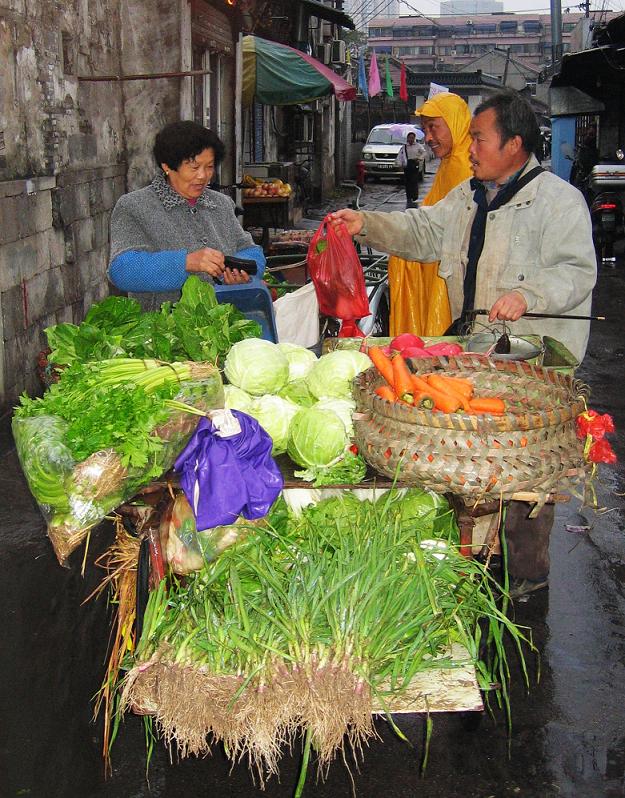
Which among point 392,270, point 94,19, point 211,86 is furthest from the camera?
point 211,86

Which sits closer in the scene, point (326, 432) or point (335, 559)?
point (335, 559)

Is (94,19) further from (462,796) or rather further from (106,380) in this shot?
(462,796)

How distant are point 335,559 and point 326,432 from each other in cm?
50

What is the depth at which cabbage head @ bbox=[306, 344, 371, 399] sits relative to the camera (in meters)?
3.77

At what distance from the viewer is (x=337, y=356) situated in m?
3.90

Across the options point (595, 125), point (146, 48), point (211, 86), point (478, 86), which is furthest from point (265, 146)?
point (478, 86)

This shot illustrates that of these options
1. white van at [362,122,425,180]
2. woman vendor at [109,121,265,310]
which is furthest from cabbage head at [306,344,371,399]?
white van at [362,122,425,180]

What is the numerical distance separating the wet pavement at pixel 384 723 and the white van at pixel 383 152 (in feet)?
113

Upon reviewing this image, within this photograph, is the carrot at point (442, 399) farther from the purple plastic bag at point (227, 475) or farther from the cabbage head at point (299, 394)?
the cabbage head at point (299, 394)

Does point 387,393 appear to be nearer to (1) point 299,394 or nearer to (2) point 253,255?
(1) point 299,394

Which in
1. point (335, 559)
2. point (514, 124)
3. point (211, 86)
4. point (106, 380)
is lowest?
point (335, 559)

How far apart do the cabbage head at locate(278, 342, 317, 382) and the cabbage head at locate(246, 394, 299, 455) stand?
0.38 m

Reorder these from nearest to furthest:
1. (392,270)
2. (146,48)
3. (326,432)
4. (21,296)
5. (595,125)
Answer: (326,432) → (392,270) → (21,296) → (146,48) → (595,125)

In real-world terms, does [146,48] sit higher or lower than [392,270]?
higher
